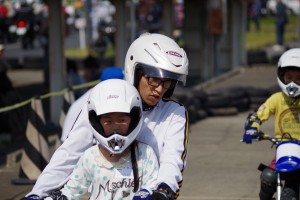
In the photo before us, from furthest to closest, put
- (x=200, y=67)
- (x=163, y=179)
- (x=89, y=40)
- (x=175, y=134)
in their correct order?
1. (x=89, y=40)
2. (x=200, y=67)
3. (x=175, y=134)
4. (x=163, y=179)

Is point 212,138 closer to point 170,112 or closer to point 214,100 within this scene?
point 214,100

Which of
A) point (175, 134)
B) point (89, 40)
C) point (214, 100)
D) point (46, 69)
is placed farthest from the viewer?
point (89, 40)

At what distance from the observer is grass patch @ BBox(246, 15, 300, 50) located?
131 ft

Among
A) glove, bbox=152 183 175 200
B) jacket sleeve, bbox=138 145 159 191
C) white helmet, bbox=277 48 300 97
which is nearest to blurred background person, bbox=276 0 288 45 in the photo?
white helmet, bbox=277 48 300 97

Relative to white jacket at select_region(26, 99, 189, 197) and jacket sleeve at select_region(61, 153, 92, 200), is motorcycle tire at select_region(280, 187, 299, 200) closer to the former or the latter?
white jacket at select_region(26, 99, 189, 197)

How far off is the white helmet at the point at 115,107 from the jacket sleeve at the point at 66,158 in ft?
1.09

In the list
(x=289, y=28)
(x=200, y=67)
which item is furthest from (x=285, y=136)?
(x=289, y=28)

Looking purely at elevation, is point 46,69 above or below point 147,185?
below

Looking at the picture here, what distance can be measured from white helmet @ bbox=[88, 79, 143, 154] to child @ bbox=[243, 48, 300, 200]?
3120 millimetres

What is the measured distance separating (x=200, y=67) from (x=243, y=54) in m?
2.64

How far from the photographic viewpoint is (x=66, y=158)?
5.13 m

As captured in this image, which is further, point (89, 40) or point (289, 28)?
point (289, 28)

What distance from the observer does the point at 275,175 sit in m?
7.90

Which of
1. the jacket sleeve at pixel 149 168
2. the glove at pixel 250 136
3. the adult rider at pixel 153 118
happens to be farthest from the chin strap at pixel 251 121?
the jacket sleeve at pixel 149 168
